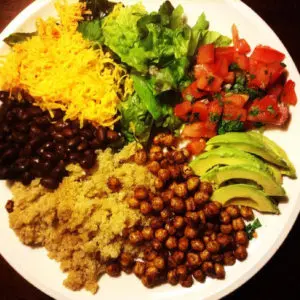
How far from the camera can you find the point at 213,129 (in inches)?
115

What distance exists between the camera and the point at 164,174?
290 centimetres

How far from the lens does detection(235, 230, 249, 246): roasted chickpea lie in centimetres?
278

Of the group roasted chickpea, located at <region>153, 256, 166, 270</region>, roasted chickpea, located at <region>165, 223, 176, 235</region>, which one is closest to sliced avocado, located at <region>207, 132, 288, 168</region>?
roasted chickpea, located at <region>165, 223, 176, 235</region>

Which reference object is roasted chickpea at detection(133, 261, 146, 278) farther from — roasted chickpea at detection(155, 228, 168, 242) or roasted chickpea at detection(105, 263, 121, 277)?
roasted chickpea at detection(155, 228, 168, 242)

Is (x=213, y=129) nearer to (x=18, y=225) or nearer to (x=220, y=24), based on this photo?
(x=220, y=24)

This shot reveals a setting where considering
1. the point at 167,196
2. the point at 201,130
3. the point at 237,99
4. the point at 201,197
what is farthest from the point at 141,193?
the point at 237,99

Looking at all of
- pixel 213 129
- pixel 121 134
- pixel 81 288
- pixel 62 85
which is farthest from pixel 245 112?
pixel 81 288

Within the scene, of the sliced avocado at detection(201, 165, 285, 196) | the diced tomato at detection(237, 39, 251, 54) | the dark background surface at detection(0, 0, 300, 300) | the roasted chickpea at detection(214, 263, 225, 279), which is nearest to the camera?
the sliced avocado at detection(201, 165, 285, 196)

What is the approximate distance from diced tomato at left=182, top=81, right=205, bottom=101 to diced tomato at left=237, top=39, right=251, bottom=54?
1.41 feet

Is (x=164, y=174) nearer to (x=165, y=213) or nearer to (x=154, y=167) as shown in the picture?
(x=154, y=167)

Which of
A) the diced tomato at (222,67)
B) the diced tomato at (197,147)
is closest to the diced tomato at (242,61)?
the diced tomato at (222,67)

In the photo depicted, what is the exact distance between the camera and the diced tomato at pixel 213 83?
288cm

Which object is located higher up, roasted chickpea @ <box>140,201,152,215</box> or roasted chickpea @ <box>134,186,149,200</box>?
roasted chickpea @ <box>134,186,149,200</box>

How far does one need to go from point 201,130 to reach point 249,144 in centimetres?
39
